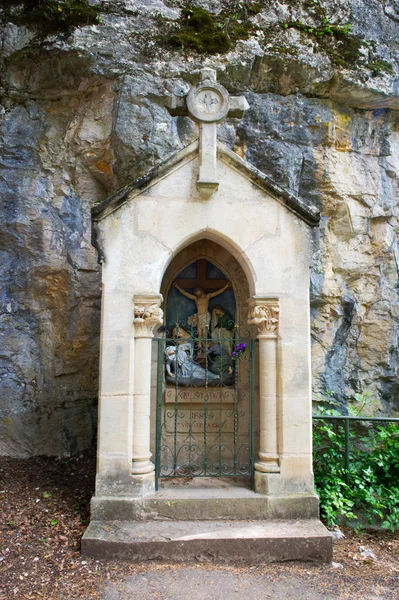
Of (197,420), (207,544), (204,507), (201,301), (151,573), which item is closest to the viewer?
(151,573)

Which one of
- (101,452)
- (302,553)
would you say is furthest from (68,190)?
(302,553)

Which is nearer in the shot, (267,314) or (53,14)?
(267,314)

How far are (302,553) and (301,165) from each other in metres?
5.33

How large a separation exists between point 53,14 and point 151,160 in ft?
8.94

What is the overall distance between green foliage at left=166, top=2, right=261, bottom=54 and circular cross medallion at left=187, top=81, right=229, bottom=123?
8.82 feet

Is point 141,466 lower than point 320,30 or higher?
lower

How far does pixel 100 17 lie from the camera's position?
7000 mm

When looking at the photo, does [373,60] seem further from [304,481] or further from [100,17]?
[304,481]

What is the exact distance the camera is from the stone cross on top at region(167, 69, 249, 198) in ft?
15.9

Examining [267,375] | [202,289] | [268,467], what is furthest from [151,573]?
[202,289]

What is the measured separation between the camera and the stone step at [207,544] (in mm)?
3963

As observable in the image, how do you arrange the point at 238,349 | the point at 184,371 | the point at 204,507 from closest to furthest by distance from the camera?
1. the point at 204,507
2. the point at 238,349
3. the point at 184,371

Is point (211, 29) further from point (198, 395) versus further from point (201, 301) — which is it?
point (198, 395)

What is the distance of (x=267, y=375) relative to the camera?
15.7ft
